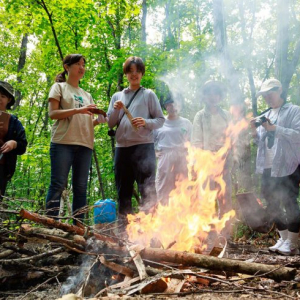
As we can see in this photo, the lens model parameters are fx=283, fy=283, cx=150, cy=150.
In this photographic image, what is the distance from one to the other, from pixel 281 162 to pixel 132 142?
214 cm

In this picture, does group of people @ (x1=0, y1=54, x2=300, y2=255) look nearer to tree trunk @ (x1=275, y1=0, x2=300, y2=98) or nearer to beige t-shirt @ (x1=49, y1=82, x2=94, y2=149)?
beige t-shirt @ (x1=49, y1=82, x2=94, y2=149)

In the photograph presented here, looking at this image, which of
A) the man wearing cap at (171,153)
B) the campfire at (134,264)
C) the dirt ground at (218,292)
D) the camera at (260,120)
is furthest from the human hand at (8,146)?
the camera at (260,120)

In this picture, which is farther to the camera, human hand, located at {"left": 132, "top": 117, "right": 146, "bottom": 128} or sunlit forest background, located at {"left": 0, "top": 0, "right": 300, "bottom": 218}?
sunlit forest background, located at {"left": 0, "top": 0, "right": 300, "bottom": 218}

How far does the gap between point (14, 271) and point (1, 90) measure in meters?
2.28

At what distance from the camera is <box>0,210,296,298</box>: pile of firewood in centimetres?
201

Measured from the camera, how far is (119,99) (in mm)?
4082

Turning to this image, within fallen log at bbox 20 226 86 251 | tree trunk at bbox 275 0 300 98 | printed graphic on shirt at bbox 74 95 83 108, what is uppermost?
tree trunk at bbox 275 0 300 98

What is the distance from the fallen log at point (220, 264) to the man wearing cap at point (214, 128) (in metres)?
Answer: 2.46

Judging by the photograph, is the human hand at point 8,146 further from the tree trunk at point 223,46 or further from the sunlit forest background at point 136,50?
the tree trunk at point 223,46

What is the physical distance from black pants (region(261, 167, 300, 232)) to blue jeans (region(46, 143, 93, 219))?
268 centimetres

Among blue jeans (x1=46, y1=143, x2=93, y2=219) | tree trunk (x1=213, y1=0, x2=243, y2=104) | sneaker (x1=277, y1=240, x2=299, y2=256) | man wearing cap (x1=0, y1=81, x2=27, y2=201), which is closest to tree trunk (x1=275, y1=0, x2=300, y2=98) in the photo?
tree trunk (x1=213, y1=0, x2=243, y2=104)

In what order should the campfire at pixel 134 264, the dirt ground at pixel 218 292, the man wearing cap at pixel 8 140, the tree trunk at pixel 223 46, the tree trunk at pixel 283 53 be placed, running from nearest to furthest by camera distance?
the dirt ground at pixel 218 292, the campfire at pixel 134 264, the man wearing cap at pixel 8 140, the tree trunk at pixel 223 46, the tree trunk at pixel 283 53

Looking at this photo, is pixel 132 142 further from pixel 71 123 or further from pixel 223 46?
pixel 223 46

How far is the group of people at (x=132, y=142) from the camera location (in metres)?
3.52
